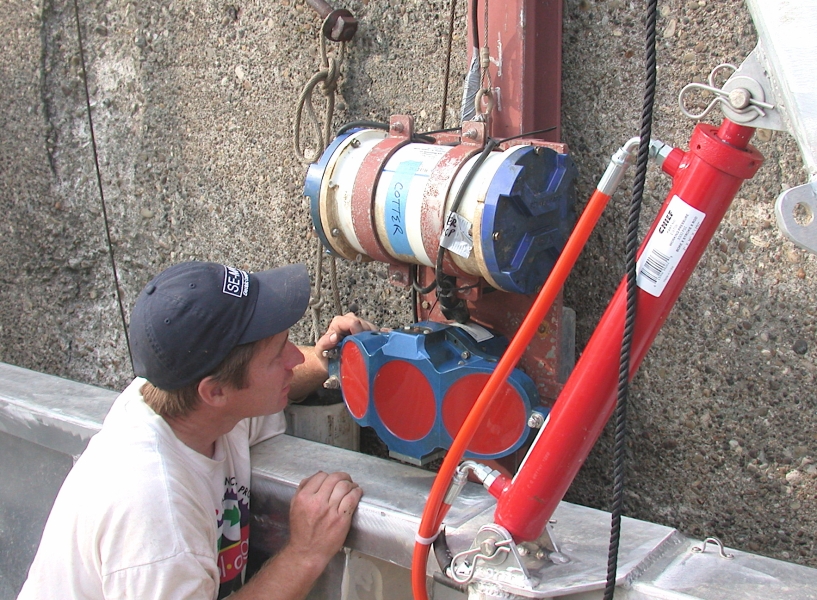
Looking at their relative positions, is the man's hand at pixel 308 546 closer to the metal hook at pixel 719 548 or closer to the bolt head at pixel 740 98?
the metal hook at pixel 719 548

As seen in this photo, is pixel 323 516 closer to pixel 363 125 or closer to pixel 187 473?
pixel 187 473

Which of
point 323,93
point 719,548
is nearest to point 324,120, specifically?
point 323,93

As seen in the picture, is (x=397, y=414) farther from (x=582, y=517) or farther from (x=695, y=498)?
(x=695, y=498)

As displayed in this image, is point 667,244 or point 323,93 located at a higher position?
point 323,93

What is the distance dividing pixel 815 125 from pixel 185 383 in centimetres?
106

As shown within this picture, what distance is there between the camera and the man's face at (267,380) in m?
1.39

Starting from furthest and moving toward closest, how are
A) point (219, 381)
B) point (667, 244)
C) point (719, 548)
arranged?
point (219, 381) < point (719, 548) < point (667, 244)

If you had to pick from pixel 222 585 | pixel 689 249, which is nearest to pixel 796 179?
pixel 689 249

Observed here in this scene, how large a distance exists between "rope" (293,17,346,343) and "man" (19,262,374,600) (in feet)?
1.17

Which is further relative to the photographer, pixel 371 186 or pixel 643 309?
pixel 371 186

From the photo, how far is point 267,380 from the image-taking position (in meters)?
1.40

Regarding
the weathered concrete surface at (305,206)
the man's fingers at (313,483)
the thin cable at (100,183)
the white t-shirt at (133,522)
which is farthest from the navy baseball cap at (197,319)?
the thin cable at (100,183)

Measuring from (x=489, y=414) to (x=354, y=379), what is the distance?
0.93ft

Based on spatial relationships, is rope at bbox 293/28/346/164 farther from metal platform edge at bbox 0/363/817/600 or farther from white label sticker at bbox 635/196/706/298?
white label sticker at bbox 635/196/706/298
